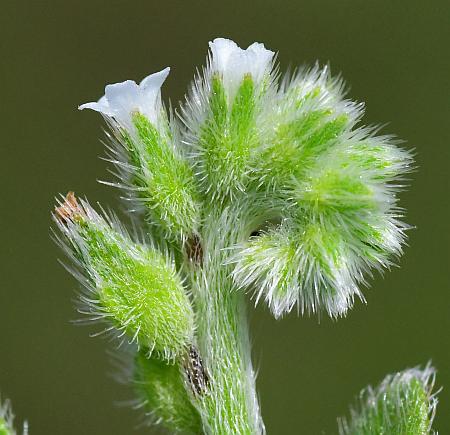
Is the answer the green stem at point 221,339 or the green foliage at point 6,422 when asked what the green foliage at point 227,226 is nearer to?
the green stem at point 221,339

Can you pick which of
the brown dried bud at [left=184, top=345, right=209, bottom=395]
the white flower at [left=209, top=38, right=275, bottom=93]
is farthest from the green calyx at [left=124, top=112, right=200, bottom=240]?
the brown dried bud at [left=184, top=345, right=209, bottom=395]

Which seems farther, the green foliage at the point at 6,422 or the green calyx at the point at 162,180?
the green calyx at the point at 162,180

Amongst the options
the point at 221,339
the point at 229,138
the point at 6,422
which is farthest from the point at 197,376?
the point at 229,138

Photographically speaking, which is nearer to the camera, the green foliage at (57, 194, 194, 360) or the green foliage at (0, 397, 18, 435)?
the green foliage at (0, 397, 18, 435)

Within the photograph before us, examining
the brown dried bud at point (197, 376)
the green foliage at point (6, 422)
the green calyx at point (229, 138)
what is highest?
the green calyx at point (229, 138)

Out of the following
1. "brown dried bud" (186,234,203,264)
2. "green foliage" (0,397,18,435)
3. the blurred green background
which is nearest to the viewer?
"green foliage" (0,397,18,435)

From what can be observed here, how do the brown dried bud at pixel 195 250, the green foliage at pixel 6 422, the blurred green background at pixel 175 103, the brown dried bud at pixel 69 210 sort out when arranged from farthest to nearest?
the blurred green background at pixel 175 103, the brown dried bud at pixel 195 250, the brown dried bud at pixel 69 210, the green foliage at pixel 6 422

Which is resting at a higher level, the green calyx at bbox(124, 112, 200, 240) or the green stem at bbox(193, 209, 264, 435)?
the green calyx at bbox(124, 112, 200, 240)

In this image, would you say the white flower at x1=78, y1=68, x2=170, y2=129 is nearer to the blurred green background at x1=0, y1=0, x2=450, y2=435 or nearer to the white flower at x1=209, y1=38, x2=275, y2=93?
the white flower at x1=209, y1=38, x2=275, y2=93

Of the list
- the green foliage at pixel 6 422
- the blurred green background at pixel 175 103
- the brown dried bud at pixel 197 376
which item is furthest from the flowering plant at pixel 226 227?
the blurred green background at pixel 175 103
